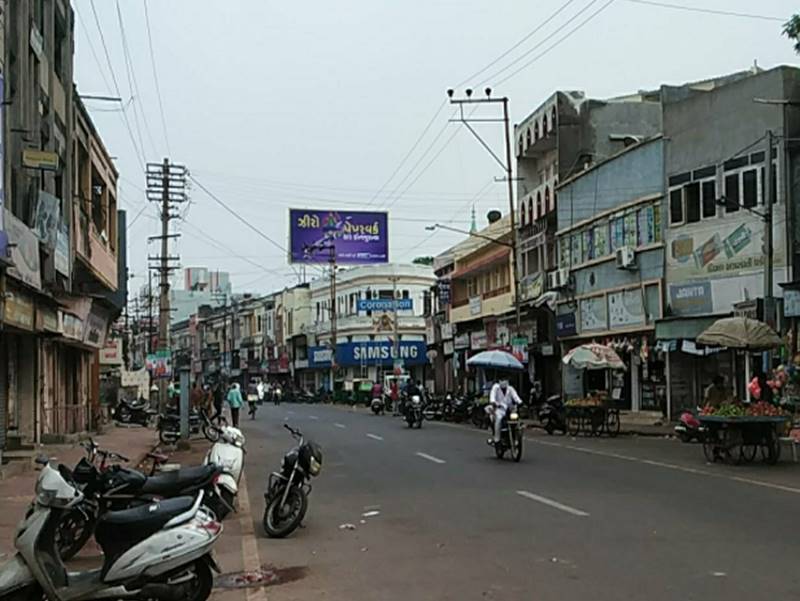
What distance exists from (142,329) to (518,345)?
3129 inches

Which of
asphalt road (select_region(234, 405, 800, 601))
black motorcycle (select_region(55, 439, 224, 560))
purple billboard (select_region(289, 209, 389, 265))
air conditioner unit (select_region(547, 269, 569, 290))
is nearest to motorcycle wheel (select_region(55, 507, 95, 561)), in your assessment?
black motorcycle (select_region(55, 439, 224, 560))

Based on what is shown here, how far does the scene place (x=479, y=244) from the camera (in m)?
57.6

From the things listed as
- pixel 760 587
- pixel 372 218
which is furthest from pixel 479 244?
pixel 760 587

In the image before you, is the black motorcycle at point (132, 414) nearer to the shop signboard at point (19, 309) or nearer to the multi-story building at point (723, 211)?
the multi-story building at point (723, 211)

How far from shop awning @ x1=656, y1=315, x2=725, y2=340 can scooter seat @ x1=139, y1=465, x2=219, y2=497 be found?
76.4ft

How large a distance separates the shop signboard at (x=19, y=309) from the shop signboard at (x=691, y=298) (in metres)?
20.3

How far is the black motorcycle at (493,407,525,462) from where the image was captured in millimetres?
20000

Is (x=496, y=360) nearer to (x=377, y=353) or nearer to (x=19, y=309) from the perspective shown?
(x=19, y=309)

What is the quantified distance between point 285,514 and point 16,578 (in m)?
4.66

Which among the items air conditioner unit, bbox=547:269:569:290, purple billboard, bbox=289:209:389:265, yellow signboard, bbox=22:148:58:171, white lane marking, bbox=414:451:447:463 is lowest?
white lane marking, bbox=414:451:447:463

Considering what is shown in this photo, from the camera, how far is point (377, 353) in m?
84.7

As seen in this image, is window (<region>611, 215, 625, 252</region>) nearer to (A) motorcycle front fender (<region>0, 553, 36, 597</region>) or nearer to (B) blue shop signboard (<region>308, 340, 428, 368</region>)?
(A) motorcycle front fender (<region>0, 553, 36, 597</region>)

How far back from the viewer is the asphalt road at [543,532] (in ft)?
27.1

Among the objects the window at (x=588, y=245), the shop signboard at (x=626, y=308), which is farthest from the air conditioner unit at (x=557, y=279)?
the shop signboard at (x=626, y=308)
